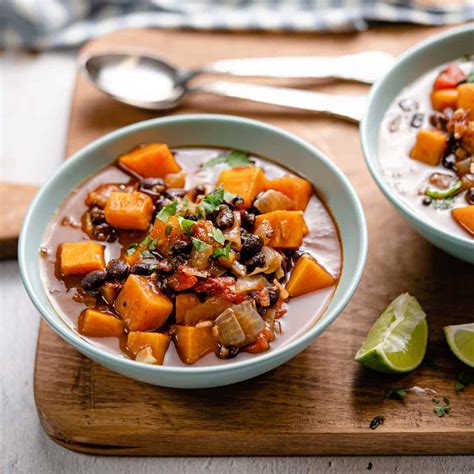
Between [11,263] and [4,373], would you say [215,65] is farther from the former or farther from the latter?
[4,373]

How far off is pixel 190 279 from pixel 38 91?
267cm

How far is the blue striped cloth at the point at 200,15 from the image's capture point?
5.33m

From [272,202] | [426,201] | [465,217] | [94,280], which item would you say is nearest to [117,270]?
[94,280]

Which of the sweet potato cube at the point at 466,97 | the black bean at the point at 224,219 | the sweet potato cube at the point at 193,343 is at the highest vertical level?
the sweet potato cube at the point at 466,97

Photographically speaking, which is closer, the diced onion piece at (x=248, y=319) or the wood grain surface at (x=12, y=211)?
the diced onion piece at (x=248, y=319)

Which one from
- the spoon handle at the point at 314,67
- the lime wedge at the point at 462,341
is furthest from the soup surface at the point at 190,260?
the spoon handle at the point at 314,67

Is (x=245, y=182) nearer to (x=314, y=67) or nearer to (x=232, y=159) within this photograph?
(x=232, y=159)

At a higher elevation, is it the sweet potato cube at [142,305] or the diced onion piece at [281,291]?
the diced onion piece at [281,291]

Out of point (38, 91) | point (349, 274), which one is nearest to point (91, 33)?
A: point (38, 91)

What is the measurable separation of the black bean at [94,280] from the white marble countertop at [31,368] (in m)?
0.75

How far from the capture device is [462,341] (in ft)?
11.9

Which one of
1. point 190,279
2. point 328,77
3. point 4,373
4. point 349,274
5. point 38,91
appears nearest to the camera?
point 190,279

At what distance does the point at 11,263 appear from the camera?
4523 millimetres

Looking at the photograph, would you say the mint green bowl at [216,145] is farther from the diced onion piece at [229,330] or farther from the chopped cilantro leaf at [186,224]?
the chopped cilantro leaf at [186,224]
